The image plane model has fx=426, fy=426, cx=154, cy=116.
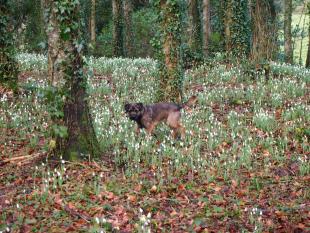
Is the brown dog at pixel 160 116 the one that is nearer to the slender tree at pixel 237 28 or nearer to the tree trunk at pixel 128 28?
the slender tree at pixel 237 28

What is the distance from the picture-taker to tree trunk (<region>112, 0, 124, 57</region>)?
24.1 metres

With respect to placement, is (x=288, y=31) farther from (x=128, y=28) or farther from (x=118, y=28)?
(x=118, y=28)

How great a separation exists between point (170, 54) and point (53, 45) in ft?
17.3

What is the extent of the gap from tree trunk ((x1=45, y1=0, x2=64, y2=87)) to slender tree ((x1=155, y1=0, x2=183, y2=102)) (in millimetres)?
5190

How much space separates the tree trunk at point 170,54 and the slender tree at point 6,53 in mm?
4531

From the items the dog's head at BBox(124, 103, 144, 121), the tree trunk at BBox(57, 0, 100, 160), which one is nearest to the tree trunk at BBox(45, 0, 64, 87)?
the tree trunk at BBox(57, 0, 100, 160)

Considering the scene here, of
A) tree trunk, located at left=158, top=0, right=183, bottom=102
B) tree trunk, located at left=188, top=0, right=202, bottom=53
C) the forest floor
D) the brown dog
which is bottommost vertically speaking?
the forest floor

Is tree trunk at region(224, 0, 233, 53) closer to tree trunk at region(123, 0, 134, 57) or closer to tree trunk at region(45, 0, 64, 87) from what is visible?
tree trunk at region(123, 0, 134, 57)

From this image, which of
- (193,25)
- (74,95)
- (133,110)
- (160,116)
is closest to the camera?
(74,95)

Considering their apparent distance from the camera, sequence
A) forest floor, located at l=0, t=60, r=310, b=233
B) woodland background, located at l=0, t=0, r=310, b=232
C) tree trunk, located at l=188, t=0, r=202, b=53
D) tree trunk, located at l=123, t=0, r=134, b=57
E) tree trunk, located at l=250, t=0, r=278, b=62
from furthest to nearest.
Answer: tree trunk, located at l=123, t=0, r=134, b=57 → tree trunk, located at l=188, t=0, r=202, b=53 → tree trunk, located at l=250, t=0, r=278, b=62 → woodland background, located at l=0, t=0, r=310, b=232 → forest floor, located at l=0, t=60, r=310, b=233

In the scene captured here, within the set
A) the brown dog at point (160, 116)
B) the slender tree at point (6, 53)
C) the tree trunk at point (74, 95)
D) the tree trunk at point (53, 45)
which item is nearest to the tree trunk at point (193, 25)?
the slender tree at point (6, 53)

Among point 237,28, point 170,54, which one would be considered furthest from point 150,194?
point 237,28

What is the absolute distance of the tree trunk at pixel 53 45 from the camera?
8.10 metres

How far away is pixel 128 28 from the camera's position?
2420 cm
